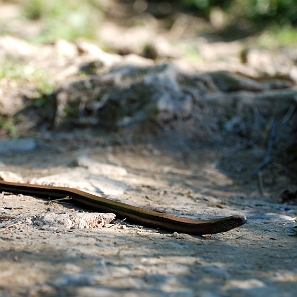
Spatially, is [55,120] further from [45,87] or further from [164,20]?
[164,20]

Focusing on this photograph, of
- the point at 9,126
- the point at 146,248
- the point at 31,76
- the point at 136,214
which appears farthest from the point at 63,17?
the point at 146,248

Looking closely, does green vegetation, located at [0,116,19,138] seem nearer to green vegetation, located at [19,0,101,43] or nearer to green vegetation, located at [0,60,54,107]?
green vegetation, located at [0,60,54,107]

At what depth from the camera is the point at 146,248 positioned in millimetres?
2199

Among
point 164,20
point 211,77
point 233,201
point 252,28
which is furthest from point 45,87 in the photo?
point 164,20

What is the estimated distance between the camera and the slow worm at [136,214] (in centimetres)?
253

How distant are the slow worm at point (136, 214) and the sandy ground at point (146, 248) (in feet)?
0.19

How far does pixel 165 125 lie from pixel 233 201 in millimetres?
1721

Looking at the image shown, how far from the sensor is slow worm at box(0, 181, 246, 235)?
8.30ft

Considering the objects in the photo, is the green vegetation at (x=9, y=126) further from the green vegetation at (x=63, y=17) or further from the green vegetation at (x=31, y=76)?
the green vegetation at (x=63, y=17)

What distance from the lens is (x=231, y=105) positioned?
5430 millimetres

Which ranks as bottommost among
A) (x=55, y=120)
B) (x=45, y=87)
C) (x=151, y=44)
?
(x=55, y=120)

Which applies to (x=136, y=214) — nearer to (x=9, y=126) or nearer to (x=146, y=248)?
(x=146, y=248)

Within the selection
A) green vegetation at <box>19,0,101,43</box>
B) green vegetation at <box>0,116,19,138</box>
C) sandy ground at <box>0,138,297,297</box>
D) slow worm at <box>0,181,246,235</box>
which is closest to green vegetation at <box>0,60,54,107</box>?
green vegetation at <box>0,116,19,138</box>

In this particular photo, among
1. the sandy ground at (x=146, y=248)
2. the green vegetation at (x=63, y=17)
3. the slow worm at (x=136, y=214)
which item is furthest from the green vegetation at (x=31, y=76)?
the slow worm at (x=136, y=214)
